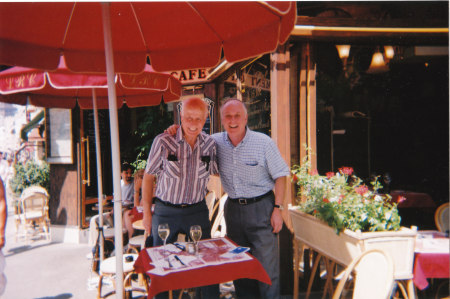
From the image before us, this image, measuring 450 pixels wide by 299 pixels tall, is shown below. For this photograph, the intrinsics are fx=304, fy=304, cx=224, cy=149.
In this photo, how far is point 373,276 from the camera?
1707 millimetres

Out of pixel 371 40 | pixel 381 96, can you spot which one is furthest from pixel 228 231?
pixel 381 96

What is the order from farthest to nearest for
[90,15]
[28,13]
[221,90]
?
[221,90]
[90,15]
[28,13]

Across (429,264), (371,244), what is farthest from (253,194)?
(429,264)

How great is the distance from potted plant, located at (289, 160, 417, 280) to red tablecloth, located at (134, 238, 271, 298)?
0.93m

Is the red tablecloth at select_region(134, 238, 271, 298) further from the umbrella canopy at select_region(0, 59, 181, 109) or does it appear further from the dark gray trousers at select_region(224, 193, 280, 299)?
the umbrella canopy at select_region(0, 59, 181, 109)

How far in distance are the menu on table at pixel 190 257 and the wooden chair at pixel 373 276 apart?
2.29 feet

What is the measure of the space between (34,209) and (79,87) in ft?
15.7

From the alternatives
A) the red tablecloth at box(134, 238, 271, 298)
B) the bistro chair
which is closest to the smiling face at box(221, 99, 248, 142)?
the red tablecloth at box(134, 238, 271, 298)

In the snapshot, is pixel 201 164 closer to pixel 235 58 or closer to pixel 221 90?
pixel 235 58

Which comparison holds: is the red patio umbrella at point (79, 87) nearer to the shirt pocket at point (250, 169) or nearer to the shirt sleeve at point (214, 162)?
the shirt sleeve at point (214, 162)

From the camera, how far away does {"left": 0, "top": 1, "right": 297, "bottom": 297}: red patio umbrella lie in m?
2.07


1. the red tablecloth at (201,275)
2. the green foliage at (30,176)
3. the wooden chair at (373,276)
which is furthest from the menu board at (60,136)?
the wooden chair at (373,276)

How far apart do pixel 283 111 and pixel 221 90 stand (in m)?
2.54

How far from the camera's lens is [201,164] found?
9.36 ft
